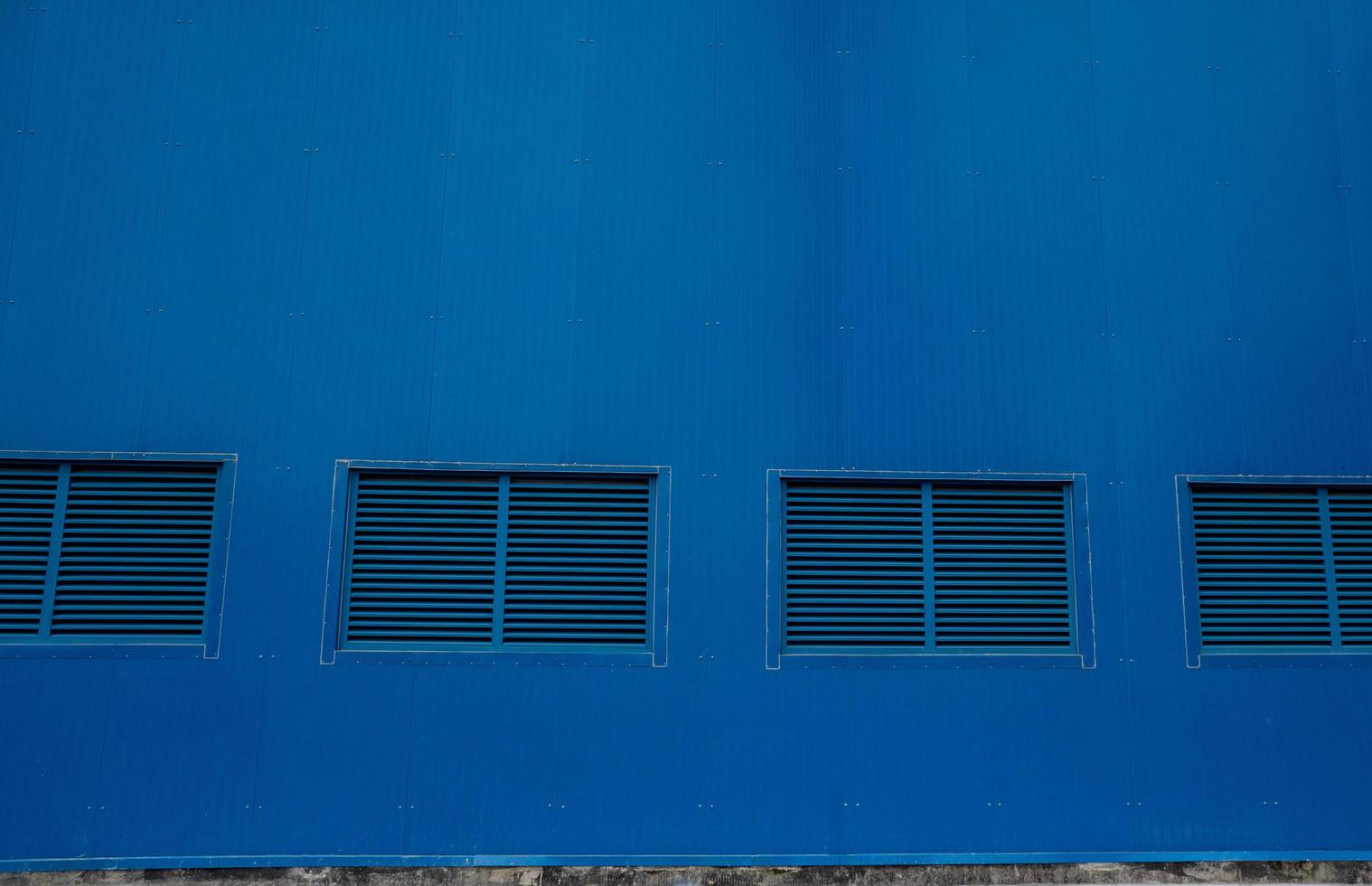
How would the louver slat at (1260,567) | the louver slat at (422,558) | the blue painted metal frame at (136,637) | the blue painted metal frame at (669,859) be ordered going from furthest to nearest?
the louver slat at (1260,567), the louver slat at (422,558), the blue painted metal frame at (136,637), the blue painted metal frame at (669,859)

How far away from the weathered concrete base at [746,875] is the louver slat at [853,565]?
1.79 meters

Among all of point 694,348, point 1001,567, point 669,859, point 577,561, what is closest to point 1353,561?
point 1001,567

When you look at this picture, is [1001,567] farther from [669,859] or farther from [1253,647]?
[669,859]

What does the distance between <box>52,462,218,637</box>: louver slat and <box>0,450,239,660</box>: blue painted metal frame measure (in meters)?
0.06

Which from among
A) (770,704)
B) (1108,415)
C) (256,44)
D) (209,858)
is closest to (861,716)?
(770,704)

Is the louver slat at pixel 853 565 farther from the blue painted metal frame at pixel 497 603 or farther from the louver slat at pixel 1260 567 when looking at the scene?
the louver slat at pixel 1260 567

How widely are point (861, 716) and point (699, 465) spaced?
7.97 ft

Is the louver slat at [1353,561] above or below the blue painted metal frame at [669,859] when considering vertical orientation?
above

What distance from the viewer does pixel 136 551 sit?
633 cm

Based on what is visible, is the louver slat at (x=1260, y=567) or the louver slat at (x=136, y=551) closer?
the louver slat at (x=136, y=551)

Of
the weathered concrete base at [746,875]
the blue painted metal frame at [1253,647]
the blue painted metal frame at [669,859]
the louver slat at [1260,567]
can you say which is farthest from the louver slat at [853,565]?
the louver slat at [1260,567]

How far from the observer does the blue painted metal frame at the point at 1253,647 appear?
6574mm

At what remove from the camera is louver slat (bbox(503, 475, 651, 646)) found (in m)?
6.45

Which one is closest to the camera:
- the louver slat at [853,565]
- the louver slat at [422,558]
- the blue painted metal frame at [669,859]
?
the blue painted metal frame at [669,859]
